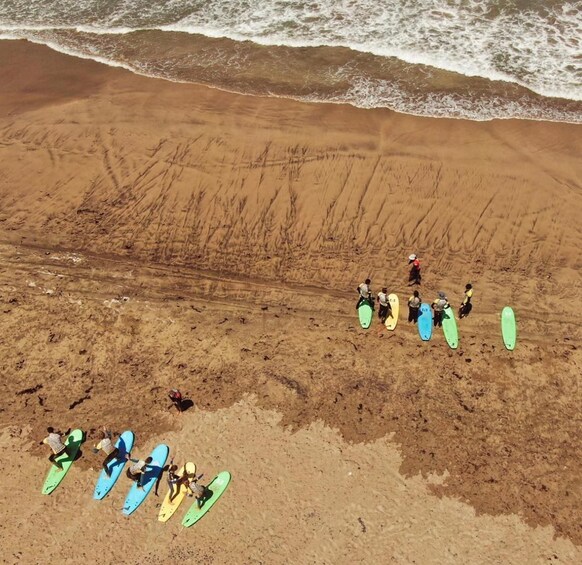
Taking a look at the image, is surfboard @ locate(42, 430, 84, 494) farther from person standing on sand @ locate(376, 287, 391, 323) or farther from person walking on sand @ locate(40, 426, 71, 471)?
person standing on sand @ locate(376, 287, 391, 323)

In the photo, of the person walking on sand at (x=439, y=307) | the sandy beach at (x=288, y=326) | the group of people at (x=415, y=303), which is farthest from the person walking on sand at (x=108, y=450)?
the person walking on sand at (x=439, y=307)

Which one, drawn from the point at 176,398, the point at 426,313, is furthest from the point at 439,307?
the point at 176,398

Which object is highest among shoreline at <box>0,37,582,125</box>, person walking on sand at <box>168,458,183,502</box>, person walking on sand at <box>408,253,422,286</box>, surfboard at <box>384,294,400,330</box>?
shoreline at <box>0,37,582,125</box>

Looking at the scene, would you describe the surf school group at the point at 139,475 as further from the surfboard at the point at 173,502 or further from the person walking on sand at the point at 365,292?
the person walking on sand at the point at 365,292

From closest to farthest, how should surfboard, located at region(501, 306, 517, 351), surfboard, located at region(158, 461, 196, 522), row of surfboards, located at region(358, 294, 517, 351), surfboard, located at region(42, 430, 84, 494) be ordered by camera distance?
surfboard, located at region(158, 461, 196, 522) < surfboard, located at region(42, 430, 84, 494) < surfboard, located at region(501, 306, 517, 351) < row of surfboards, located at region(358, 294, 517, 351)

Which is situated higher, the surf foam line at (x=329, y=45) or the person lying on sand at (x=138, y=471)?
the surf foam line at (x=329, y=45)

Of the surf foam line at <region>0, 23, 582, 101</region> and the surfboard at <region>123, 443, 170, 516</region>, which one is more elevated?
the surf foam line at <region>0, 23, 582, 101</region>

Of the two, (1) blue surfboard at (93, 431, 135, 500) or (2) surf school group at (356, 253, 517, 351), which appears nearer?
(1) blue surfboard at (93, 431, 135, 500)

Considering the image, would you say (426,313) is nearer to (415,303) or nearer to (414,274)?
→ (415,303)

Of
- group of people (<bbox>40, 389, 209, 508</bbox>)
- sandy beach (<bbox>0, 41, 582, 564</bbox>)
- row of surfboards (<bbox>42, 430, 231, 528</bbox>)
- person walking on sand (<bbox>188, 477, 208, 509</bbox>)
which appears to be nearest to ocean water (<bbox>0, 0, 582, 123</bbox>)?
sandy beach (<bbox>0, 41, 582, 564</bbox>)
